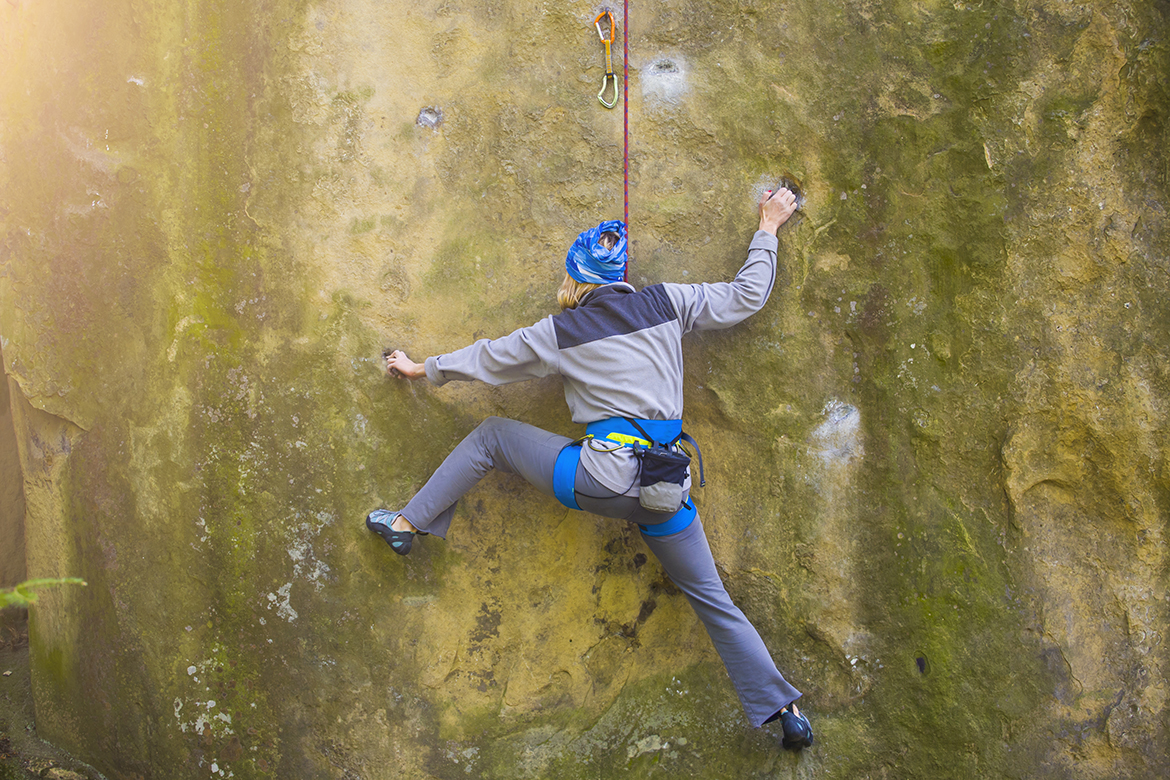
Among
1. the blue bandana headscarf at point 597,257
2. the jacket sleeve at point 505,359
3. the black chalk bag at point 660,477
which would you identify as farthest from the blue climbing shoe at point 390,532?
the blue bandana headscarf at point 597,257

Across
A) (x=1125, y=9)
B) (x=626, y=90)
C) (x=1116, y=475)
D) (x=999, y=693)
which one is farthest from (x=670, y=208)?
(x=999, y=693)

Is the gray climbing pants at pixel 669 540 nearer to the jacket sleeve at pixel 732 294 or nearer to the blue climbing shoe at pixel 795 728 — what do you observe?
the blue climbing shoe at pixel 795 728

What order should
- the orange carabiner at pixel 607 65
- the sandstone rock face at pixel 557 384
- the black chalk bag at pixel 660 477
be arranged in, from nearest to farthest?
1. the black chalk bag at pixel 660 477
2. the sandstone rock face at pixel 557 384
3. the orange carabiner at pixel 607 65

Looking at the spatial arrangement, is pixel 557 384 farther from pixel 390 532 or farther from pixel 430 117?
pixel 430 117

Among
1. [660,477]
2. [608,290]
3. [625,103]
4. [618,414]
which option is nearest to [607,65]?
[625,103]

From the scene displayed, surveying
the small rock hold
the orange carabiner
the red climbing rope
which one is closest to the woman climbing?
the red climbing rope

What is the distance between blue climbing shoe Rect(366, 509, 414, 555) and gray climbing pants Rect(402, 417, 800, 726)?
0.07 metres

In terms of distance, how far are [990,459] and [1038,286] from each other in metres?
0.65

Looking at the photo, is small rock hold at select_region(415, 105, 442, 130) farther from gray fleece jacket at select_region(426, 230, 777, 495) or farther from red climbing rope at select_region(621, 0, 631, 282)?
gray fleece jacket at select_region(426, 230, 777, 495)

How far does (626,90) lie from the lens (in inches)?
115

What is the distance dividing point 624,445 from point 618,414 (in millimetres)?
106

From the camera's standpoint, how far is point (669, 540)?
268cm

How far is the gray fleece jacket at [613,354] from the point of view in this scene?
8.25 feet

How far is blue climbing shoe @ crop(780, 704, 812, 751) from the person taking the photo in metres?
2.82
